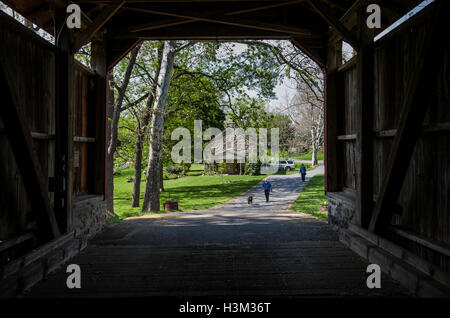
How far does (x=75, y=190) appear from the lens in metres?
6.73

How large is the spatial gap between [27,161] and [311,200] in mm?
18088

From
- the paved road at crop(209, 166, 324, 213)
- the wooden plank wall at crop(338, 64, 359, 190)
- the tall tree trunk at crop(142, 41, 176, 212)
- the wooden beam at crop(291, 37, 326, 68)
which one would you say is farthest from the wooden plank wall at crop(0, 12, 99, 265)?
the paved road at crop(209, 166, 324, 213)

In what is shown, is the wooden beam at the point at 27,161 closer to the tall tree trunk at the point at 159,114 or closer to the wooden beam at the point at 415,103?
the wooden beam at the point at 415,103

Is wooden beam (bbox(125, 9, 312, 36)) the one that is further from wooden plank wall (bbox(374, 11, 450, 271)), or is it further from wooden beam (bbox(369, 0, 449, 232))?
wooden beam (bbox(369, 0, 449, 232))

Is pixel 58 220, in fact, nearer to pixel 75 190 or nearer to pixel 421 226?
pixel 75 190

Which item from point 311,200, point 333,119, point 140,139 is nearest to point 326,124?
point 333,119

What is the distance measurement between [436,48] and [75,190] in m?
6.17

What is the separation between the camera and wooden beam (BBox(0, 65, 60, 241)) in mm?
3809

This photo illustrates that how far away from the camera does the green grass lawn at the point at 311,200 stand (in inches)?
653

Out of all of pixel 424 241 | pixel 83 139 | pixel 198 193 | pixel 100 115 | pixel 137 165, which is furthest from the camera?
pixel 198 193

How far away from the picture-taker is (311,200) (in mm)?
20500

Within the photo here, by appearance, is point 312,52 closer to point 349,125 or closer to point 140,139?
point 349,125
